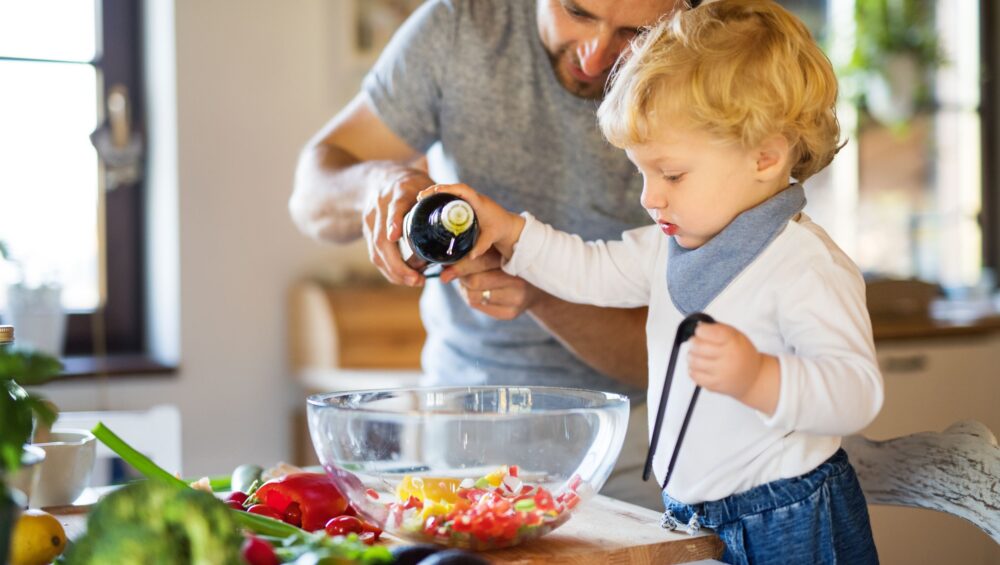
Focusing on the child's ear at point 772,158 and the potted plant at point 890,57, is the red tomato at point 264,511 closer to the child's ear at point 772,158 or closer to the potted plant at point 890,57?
the child's ear at point 772,158

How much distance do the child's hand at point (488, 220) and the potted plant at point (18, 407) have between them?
1.67 feet

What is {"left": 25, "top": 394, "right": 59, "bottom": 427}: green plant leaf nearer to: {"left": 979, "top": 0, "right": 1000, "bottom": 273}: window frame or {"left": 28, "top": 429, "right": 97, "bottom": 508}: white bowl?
{"left": 28, "top": 429, "right": 97, "bottom": 508}: white bowl

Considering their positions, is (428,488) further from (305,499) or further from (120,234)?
(120,234)

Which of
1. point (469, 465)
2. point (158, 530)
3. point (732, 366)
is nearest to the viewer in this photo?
point (158, 530)

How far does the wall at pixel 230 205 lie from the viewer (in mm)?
2844

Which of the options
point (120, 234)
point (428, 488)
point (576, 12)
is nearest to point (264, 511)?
point (428, 488)

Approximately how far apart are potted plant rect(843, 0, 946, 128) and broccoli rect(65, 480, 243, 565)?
355 centimetres

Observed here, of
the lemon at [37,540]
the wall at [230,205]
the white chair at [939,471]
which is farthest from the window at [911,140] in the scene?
the lemon at [37,540]

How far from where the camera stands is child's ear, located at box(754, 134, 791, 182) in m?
0.99

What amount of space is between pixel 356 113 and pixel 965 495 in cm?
100

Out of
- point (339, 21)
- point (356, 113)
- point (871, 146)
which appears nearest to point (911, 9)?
point (871, 146)

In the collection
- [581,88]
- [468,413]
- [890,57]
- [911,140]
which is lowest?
[468,413]

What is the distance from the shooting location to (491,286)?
4.05ft

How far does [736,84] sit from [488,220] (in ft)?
1.00
